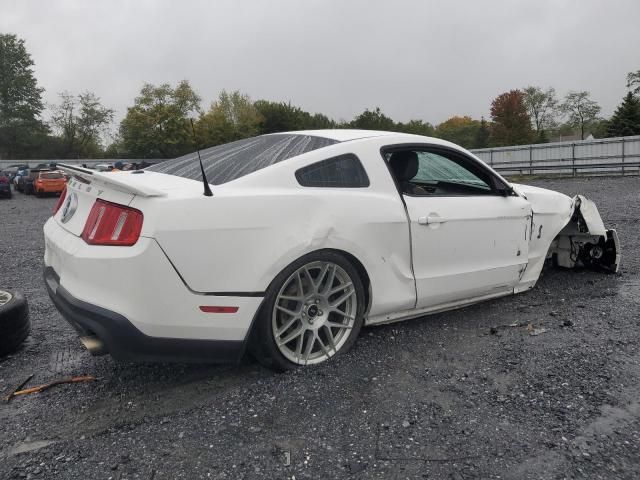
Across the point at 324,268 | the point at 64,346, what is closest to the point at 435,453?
the point at 324,268

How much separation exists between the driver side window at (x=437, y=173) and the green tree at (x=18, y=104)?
63.4 m

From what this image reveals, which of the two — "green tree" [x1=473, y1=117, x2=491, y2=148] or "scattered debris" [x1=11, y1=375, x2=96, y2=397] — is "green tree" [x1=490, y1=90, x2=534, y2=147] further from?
"scattered debris" [x1=11, y1=375, x2=96, y2=397]

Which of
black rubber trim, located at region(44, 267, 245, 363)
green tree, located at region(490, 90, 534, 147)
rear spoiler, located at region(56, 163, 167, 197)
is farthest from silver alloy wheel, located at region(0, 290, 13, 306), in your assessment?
green tree, located at region(490, 90, 534, 147)

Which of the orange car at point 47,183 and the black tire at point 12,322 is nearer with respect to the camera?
the black tire at point 12,322

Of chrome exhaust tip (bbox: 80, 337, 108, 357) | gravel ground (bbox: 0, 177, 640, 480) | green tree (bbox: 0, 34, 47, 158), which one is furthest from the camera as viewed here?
green tree (bbox: 0, 34, 47, 158)

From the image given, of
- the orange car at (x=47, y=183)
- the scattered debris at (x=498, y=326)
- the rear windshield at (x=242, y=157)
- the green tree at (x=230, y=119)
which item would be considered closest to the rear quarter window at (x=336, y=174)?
the rear windshield at (x=242, y=157)

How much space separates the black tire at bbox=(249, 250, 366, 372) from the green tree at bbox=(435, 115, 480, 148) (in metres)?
73.8

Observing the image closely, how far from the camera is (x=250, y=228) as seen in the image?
8.96 feet

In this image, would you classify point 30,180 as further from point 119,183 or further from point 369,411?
point 369,411

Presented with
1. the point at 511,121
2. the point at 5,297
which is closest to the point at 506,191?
the point at 5,297

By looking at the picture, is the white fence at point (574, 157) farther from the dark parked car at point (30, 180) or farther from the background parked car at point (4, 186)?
the background parked car at point (4, 186)

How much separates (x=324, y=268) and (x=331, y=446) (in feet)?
3.38

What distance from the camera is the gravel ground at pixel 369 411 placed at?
2.18 metres

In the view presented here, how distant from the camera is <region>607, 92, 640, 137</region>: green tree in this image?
130ft
